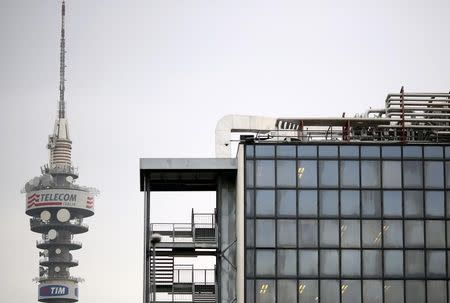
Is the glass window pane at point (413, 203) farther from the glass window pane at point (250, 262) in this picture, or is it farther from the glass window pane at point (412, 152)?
the glass window pane at point (250, 262)

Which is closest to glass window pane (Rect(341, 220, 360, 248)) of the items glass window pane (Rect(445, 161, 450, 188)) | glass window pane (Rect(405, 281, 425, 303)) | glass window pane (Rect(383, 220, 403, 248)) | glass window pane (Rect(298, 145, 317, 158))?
glass window pane (Rect(383, 220, 403, 248))

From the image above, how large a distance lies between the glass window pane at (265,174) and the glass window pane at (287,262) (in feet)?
15.1

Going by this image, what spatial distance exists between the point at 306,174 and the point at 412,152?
7.33m

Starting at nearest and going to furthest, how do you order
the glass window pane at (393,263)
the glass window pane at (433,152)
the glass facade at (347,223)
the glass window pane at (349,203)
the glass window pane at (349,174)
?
1. the glass facade at (347,223)
2. the glass window pane at (393,263)
3. the glass window pane at (349,203)
4. the glass window pane at (349,174)
5. the glass window pane at (433,152)

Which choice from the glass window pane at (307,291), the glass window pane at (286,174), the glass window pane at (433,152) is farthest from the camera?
the glass window pane at (433,152)

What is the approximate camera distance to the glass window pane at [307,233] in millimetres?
83562

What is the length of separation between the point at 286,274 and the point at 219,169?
29.1 ft

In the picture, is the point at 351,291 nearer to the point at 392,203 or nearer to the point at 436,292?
the point at 436,292

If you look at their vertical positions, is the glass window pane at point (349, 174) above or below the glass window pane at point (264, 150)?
below

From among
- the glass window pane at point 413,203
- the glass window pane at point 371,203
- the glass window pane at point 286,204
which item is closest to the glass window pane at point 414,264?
the glass window pane at point 413,203

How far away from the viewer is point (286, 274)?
82750 mm

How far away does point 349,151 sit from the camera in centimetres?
8506

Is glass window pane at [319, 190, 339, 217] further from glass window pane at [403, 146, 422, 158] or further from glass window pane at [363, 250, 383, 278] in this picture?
glass window pane at [403, 146, 422, 158]

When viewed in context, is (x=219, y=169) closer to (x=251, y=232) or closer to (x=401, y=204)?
(x=251, y=232)
